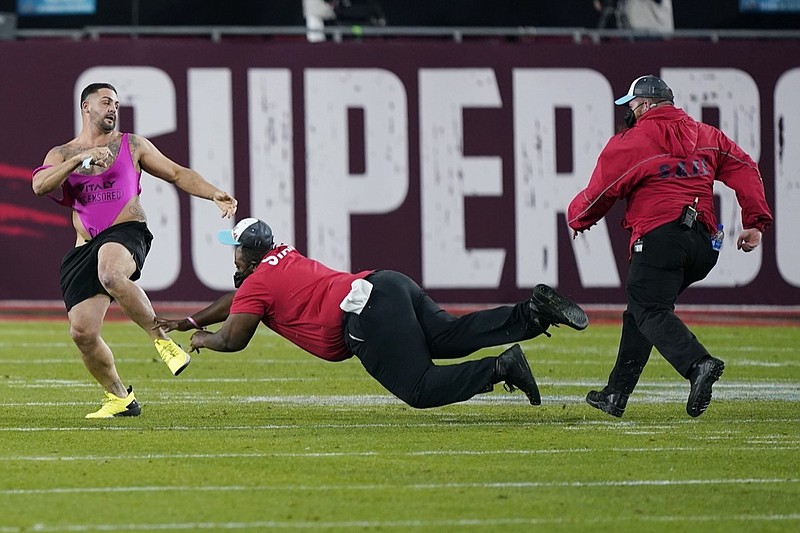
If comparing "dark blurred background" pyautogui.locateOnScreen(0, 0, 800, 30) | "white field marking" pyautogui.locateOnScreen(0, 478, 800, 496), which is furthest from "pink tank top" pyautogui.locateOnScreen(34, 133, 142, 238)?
"dark blurred background" pyautogui.locateOnScreen(0, 0, 800, 30)

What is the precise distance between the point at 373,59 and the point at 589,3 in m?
3.35

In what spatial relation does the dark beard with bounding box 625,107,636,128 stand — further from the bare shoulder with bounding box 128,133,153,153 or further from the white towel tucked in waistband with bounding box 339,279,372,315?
the bare shoulder with bounding box 128,133,153,153

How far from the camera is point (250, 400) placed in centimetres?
1085

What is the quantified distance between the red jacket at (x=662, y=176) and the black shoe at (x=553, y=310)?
65 centimetres

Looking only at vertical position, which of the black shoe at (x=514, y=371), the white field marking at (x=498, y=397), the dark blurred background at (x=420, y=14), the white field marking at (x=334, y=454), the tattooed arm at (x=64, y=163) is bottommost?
the white field marking at (x=498, y=397)

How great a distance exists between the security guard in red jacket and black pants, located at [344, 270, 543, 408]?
0.73 meters

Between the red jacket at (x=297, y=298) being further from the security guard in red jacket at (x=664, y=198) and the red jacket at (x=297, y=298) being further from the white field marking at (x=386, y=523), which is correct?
the white field marking at (x=386, y=523)

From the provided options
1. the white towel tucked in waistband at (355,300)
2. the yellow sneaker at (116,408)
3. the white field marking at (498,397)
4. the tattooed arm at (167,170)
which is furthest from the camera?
the white field marking at (498,397)

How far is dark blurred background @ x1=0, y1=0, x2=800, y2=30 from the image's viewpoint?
1984 centimetres

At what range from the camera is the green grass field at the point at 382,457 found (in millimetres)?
6520

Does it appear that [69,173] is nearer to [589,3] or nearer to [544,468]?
[544,468]

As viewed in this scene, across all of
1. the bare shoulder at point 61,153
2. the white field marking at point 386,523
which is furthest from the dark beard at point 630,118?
the white field marking at point 386,523

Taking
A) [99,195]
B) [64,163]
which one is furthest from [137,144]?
[64,163]

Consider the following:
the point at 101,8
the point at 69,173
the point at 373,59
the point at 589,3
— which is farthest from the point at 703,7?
the point at 69,173
